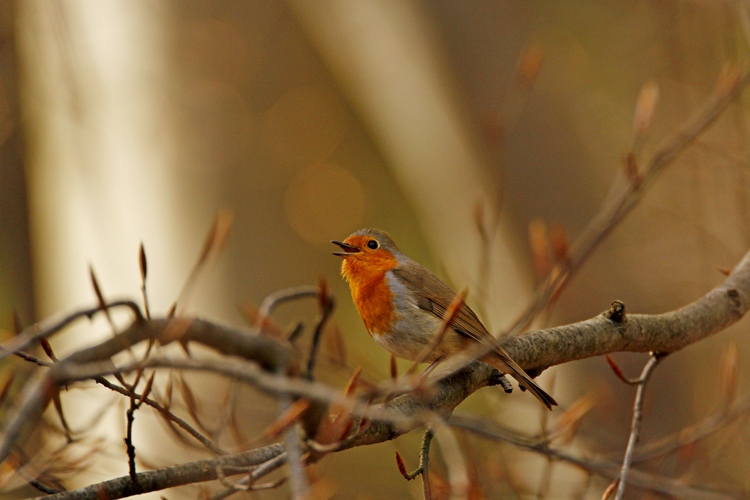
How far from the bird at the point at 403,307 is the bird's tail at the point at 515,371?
0.21 metres

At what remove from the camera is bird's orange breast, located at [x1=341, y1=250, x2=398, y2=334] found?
102 inches

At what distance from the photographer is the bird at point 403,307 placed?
2.56 meters

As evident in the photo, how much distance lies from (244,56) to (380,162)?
7.88 feet

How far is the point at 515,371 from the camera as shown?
217cm

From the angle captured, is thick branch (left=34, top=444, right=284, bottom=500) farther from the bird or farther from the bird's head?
the bird's head

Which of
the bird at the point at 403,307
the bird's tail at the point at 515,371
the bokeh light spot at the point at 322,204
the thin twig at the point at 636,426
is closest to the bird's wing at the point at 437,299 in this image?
the bird at the point at 403,307

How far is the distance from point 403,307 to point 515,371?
1.78 feet

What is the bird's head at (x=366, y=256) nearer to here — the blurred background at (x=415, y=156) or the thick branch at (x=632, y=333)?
the thick branch at (x=632, y=333)

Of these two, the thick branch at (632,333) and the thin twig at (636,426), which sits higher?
the thick branch at (632,333)

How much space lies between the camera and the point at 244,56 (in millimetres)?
5234

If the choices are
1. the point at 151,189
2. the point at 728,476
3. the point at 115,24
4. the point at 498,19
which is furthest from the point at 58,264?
the point at 728,476

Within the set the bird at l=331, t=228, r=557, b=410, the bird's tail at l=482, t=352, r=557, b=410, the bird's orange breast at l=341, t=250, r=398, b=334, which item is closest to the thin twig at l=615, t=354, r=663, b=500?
the bird's tail at l=482, t=352, r=557, b=410

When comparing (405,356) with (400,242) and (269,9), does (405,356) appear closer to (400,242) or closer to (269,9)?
(269,9)

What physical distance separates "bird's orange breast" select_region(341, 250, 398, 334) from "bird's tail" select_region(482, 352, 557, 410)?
1.42ft
